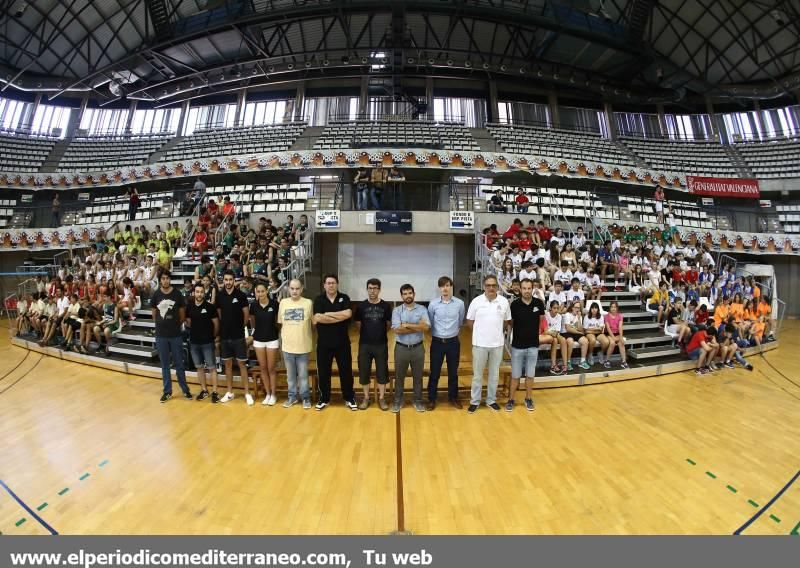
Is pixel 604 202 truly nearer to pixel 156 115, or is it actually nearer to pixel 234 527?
pixel 234 527

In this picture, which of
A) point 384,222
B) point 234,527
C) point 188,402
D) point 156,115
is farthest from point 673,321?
point 156,115

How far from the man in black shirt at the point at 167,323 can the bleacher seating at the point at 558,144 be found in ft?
53.2

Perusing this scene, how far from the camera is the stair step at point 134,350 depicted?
637cm

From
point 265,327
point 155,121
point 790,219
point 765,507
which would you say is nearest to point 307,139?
point 155,121

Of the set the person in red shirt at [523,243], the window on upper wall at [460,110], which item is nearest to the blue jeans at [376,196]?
the person in red shirt at [523,243]

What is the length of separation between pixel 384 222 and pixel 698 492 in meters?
9.17

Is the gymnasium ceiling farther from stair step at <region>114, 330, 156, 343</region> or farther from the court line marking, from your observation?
the court line marking

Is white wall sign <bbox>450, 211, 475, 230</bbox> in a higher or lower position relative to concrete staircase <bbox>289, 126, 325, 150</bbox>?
lower

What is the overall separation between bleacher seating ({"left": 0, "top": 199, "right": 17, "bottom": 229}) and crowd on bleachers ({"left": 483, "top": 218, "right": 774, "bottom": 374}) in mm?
20754

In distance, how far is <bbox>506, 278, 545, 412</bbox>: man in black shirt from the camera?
4570mm

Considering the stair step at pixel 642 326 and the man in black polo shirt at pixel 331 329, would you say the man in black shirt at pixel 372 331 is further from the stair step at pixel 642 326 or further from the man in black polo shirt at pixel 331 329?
the stair step at pixel 642 326

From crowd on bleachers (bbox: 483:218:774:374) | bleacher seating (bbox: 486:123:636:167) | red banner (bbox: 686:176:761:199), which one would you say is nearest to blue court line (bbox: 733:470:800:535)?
crowd on bleachers (bbox: 483:218:774:374)

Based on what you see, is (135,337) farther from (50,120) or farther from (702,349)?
(50,120)

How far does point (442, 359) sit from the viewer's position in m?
4.68
